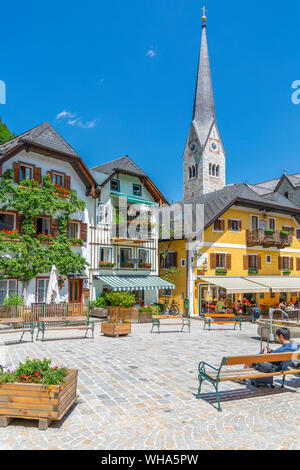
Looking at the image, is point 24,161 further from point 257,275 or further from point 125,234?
point 257,275

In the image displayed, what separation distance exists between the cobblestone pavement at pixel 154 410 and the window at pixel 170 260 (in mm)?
16894

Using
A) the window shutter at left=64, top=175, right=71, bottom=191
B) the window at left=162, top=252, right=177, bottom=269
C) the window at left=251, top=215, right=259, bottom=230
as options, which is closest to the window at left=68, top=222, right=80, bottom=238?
the window shutter at left=64, top=175, right=71, bottom=191

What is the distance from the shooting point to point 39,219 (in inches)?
900

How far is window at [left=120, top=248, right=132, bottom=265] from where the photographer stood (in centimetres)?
2723

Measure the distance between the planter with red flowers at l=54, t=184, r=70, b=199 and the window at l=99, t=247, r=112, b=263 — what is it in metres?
4.45

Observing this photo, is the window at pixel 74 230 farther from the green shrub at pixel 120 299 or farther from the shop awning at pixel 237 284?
the shop awning at pixel 237 284

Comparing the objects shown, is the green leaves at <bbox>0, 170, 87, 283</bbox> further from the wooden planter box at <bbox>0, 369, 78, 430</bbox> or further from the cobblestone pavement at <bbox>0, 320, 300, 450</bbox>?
the wooden planter box at <bbox>0, 369, 78, 430</bbox>

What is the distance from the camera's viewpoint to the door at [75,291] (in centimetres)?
2389

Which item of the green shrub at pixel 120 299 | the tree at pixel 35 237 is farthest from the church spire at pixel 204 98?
the green shrub at pixel 120 299

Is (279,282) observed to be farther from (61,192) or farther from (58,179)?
(58,179)

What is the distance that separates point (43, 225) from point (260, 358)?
17.8m

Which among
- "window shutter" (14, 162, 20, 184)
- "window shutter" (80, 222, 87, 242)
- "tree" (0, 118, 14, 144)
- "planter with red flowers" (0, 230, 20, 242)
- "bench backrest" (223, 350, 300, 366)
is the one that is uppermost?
"tree" (0, 118, 14, 144)

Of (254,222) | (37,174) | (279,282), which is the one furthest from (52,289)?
(254,222)

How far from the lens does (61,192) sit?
23312 millimetres
